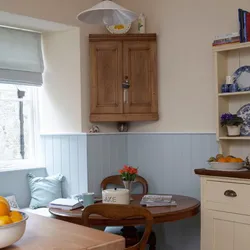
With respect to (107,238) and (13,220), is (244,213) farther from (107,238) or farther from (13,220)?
(13,220)

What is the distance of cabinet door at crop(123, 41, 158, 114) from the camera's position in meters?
3.69

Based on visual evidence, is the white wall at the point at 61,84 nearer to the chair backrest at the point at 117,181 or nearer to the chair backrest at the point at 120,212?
the chair backrest at the point at 117,181

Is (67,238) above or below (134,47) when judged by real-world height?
below

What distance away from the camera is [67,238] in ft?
4.73

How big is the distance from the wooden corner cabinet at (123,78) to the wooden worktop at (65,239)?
2.13 m

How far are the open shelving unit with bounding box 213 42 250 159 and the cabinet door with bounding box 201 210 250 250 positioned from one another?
57cm

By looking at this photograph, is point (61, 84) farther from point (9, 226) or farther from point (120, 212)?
point (9, 226)

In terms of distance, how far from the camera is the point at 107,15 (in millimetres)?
2381

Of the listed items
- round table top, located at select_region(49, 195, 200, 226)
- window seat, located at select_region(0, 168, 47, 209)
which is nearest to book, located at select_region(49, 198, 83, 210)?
round table top, located at select_region(49, 195, 200, 226)

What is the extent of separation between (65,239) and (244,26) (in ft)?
6.93

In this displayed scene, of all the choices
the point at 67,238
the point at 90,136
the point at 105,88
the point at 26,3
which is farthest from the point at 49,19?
the point at 67,238

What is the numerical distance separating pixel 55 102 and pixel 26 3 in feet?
3.22

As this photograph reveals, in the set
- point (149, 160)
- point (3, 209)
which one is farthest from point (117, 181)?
point (3, 209)

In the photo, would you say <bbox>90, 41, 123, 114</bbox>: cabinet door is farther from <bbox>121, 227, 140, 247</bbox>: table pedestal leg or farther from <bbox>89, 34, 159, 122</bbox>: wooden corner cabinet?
<bbox>121, 227, 140, 247</bbox>: table pedestal leg
